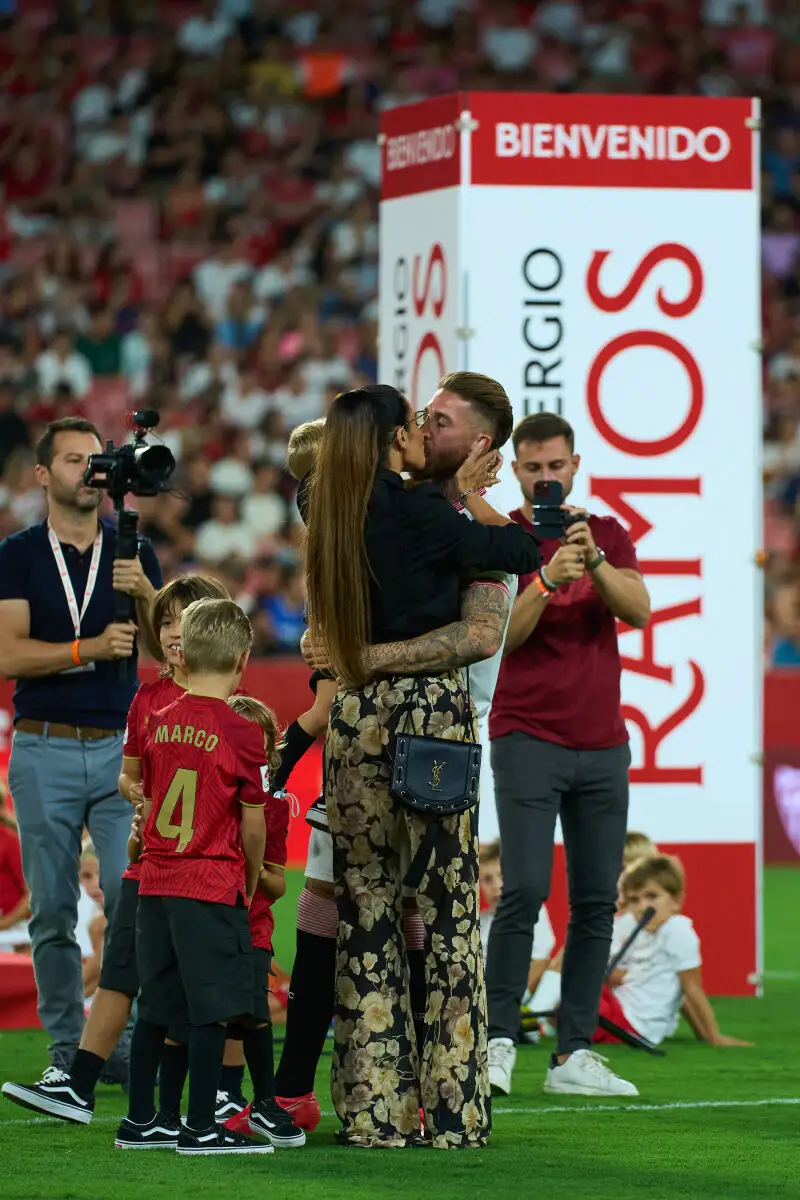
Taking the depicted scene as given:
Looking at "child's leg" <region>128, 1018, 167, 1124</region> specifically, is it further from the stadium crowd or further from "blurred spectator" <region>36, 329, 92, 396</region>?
"blurred spectator" <region>36, 329, 92, 396</region>

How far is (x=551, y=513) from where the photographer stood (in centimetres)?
742

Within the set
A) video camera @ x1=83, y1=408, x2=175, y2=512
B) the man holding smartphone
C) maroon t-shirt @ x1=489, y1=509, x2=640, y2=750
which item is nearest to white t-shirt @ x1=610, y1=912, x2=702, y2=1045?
the man holding smartphone

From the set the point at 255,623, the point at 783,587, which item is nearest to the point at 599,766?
the point at 255,623

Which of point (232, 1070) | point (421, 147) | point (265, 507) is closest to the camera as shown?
point (232, 1070)

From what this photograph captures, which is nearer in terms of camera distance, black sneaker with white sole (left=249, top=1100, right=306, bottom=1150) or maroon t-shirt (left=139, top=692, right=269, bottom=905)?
maroon t-shirt (left=139, top=692, right=269, bottom=905)

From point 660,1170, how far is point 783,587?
12801mm

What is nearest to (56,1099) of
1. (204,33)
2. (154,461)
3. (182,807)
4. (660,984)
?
(182,807)

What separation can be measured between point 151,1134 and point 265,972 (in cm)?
53

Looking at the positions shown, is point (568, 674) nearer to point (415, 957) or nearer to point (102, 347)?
point (415, 957)

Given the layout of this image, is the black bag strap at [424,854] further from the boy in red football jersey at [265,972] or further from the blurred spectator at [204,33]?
the blurred spectator at [204,33]

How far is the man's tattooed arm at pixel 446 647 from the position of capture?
6297 millimetres

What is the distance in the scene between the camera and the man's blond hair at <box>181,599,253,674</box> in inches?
248

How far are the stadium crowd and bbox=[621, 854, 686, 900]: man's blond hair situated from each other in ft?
26.3

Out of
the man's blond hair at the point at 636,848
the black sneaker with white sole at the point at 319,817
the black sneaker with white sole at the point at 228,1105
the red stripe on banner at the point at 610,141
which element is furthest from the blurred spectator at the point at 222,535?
the black sneaker with white sole at the point at 319,817
